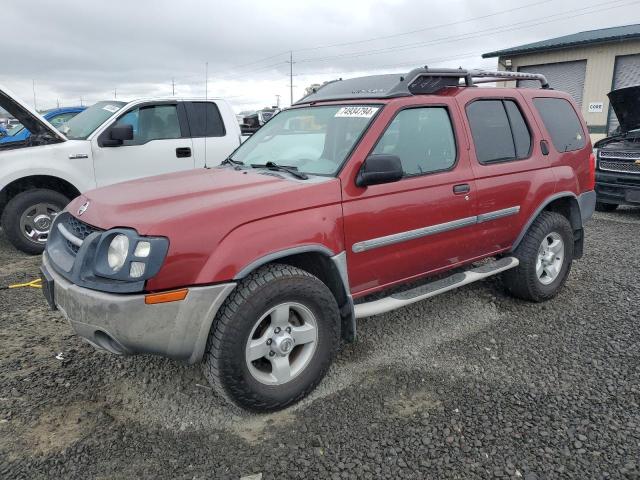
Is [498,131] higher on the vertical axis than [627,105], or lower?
lower

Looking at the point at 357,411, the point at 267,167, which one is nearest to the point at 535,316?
the point at 357,411

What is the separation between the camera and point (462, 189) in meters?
3.68

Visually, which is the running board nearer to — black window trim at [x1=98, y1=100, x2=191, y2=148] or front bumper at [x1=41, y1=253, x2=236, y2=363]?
front bumper at [x1=41, y1=253, x2=236, y2=363]

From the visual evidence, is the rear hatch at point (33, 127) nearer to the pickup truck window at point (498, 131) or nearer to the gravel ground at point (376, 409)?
the gravel ground at point (376, 409)

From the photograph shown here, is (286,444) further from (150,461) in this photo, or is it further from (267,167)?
(267,167)

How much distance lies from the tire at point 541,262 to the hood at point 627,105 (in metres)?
4.14

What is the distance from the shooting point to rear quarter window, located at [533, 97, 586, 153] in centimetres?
449

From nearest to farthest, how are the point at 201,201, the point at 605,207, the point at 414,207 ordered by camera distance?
the point at 201,201, the point at 414,207, the point at 605,207

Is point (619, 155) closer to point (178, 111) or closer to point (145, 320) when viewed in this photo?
point (178, 111)

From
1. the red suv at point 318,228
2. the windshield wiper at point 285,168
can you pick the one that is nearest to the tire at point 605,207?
the red suv at point 318,228

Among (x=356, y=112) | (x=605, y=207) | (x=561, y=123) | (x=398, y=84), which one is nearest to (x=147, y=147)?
(x=356, y=112)

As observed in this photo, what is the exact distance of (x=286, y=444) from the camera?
8.68 ft

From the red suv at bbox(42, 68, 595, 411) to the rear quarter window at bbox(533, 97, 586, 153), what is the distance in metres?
0.02

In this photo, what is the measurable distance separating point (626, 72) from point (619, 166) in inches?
559
